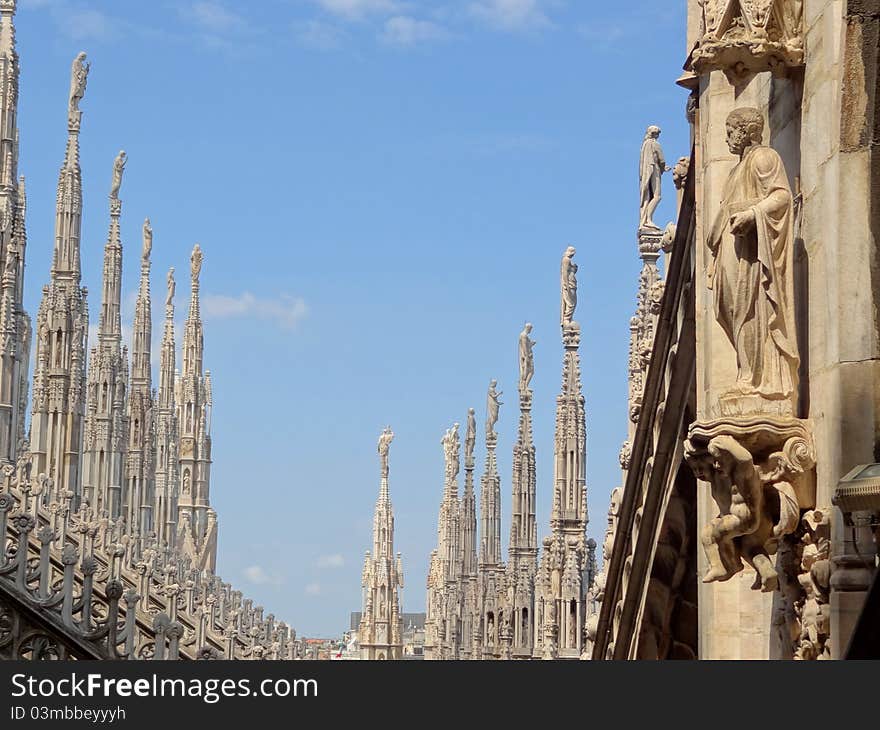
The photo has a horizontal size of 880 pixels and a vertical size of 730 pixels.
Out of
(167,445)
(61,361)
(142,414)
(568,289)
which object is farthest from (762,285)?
(167,445)

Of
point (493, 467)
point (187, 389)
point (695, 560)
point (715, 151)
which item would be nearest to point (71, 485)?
point (493, 467)

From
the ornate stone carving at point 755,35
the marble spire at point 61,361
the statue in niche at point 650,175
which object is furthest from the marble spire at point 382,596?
the ornate stone carving at point 755,35

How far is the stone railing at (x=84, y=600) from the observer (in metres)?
16.1

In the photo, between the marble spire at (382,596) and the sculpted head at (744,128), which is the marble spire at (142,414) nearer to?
the marble spire at (382,596)

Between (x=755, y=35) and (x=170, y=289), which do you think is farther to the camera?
(x=170, y=289)

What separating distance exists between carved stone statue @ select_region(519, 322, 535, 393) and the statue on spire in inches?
872

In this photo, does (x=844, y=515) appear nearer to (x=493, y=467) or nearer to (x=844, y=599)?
(x=844, y=599)

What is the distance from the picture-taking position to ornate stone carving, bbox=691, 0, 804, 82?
8930 millimetres

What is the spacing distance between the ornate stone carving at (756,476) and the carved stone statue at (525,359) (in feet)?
100

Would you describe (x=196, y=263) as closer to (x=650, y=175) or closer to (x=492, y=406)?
(x=492, y=406)

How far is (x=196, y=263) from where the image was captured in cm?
6225

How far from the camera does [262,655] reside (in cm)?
2352

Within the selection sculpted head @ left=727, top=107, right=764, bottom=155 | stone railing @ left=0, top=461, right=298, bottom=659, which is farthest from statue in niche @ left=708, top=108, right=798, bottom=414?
stone railing @ left=0, top=461, right=298, bottom=659

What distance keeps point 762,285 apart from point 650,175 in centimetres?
1219
